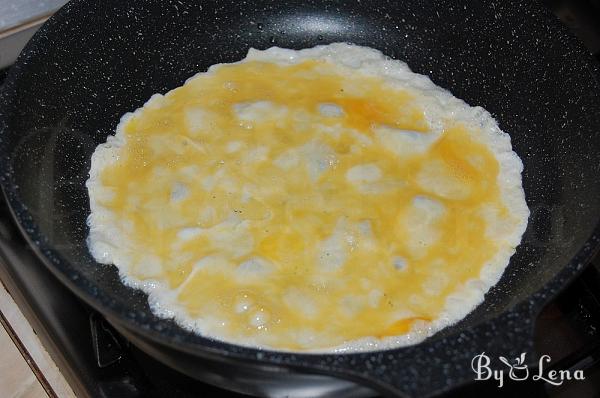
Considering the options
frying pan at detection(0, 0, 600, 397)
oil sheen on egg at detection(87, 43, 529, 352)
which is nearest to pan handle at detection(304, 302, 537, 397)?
frying pan at detection(0, 0, 600, 397)

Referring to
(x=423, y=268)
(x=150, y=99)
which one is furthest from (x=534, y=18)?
(x=150, y=99)

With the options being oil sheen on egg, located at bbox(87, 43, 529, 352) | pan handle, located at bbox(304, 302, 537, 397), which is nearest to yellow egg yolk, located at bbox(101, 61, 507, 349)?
oil sheen on egg, located at bbox(87, 43, 529, 352)

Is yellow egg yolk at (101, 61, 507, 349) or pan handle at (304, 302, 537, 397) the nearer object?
pan handle at (304, 302, 537, 397)

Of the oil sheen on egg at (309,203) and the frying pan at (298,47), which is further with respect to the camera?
the oil sheen on egg at (309,203)

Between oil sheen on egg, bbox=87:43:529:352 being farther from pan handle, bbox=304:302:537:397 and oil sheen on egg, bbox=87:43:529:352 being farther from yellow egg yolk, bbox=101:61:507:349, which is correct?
pan handle, bbox=304:302:537:397

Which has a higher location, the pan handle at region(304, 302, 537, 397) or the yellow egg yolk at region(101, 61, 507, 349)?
the pan handle at region(304, 302, 537, 397)

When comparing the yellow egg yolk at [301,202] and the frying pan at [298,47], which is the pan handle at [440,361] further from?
the yellow egg yolk at [301,202]

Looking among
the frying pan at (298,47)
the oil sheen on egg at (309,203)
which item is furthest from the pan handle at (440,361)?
the oil sheen on egg at (309,203)
